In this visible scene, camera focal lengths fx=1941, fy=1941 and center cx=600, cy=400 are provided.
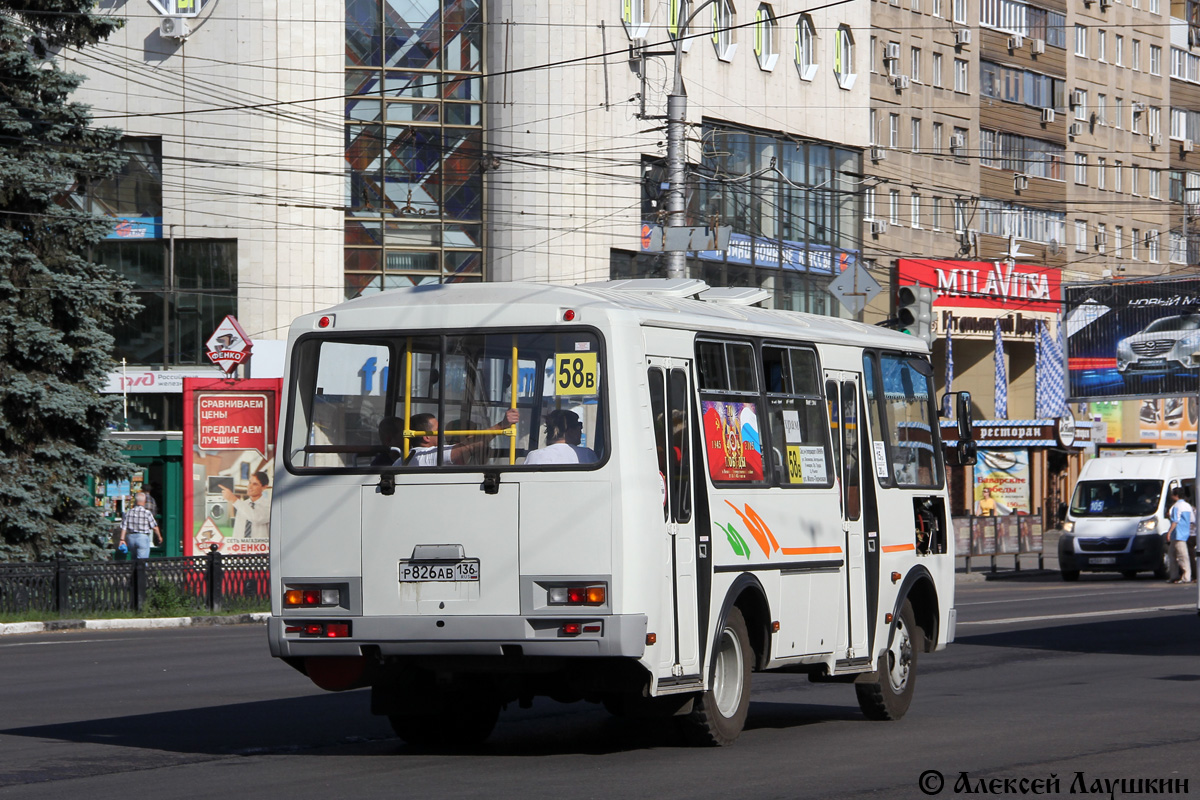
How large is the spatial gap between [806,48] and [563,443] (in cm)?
4678

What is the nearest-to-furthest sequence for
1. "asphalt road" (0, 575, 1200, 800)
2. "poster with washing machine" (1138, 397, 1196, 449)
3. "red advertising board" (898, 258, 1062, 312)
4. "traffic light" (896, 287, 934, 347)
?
"asphalt road" (0, 575, 1200, 800)
"traffic light" (896, 287, 934, 347)
"red advertising board" (898, 258, 1062, 312)
"poster with washing machine" (1138, 397, 1196, 449)

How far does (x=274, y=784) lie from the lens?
988cm

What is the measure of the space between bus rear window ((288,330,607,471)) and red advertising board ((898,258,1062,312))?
47.6m

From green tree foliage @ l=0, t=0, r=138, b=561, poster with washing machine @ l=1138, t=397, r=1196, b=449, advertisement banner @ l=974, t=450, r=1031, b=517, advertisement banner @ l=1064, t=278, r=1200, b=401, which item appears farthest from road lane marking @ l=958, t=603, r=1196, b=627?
poster with washing machine @ l=1138, t=397, r=1196, b=449

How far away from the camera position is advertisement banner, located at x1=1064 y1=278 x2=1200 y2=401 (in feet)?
163

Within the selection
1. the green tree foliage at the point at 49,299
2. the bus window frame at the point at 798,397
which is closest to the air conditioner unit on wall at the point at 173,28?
the green tree foliage at the point at 49,299

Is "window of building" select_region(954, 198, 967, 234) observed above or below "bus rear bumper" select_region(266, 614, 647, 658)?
above

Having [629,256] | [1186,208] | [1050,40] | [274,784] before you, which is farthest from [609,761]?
[1186,208]

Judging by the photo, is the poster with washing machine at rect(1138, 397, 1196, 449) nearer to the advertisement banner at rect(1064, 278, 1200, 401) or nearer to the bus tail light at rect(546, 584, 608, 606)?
the advertisement banner at rect(1064, 278, 1200, 401)

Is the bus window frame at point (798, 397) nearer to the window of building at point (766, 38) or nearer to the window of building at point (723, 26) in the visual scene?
the window of building at point (723, 26)

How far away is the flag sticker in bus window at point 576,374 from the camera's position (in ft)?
34.9

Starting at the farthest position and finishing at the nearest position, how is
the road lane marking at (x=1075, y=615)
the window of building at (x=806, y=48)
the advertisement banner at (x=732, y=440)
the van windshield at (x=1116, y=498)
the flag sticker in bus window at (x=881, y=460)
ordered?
the window of building at (x=806, y=48)
the van windshield at (x=1116, y=498)
the road lane marking at (x=1075, y=615)
the flag sticker in bus window at (x=881, y=460)
the advertisement banner at (x=732, y=440)

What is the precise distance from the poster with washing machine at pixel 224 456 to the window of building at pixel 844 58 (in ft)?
101

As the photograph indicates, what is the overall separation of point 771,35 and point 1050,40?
16.8 meters
